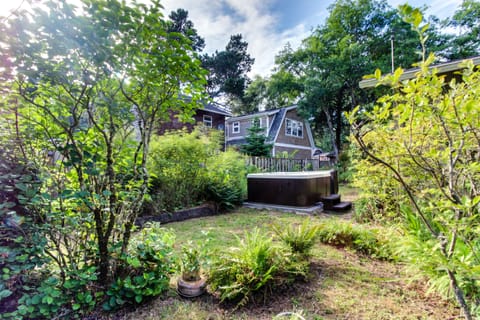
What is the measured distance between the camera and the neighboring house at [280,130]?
1515 centimetres

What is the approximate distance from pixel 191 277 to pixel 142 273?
0.45m

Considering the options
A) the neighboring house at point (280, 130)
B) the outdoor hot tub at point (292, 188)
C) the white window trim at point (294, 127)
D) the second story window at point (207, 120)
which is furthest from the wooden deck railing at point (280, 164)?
the second story window at point (207, 120)

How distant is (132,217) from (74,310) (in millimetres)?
765

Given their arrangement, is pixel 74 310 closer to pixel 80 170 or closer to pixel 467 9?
pixel 80 170

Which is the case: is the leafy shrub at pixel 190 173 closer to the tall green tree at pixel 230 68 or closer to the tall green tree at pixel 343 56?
the tall green tree at pixel 343 56

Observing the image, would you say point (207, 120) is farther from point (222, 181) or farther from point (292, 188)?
point (292, 188)

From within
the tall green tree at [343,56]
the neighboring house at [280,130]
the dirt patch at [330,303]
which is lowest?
the dirt patch at [330,303]

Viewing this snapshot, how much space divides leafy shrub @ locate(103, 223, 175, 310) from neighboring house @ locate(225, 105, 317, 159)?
41.5 ft

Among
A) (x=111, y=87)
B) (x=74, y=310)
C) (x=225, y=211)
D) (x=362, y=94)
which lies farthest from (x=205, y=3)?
(x=362, y=94)

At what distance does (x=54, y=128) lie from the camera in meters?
1.80

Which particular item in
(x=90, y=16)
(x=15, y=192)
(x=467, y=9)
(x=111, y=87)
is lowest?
(x=15, y=192)

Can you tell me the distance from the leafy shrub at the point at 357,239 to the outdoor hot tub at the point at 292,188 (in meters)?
2.74

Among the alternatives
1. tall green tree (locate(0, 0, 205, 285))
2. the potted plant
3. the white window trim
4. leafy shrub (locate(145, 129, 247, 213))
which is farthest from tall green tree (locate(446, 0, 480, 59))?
the potted plant

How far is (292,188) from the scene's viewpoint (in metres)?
6.23
